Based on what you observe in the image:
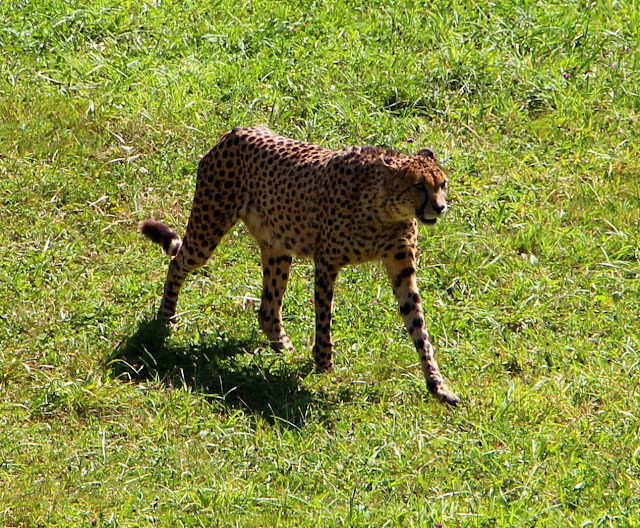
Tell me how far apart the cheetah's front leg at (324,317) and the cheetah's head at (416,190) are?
0.54 m

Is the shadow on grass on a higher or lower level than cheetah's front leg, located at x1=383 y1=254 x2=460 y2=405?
lower

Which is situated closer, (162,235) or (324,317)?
(324,317)

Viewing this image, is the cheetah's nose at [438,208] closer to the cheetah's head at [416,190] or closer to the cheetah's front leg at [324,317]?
the cheetah's head at [416,190]

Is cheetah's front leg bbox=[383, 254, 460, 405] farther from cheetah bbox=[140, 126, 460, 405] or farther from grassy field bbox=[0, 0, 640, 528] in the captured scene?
grassy field bbox=[0, 0, 640, 528]

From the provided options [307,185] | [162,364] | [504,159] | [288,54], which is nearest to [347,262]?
[307,185]

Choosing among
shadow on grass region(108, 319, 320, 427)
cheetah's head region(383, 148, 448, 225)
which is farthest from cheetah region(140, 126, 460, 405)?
shadow on grass region(108, 319, 320, 427)

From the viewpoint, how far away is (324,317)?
24.0 feet

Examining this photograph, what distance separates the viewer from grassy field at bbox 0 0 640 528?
613 cm

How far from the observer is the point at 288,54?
10.6 meters

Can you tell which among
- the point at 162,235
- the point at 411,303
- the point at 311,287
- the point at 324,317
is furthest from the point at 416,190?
the point at 162,235

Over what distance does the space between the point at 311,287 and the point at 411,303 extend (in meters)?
1.30

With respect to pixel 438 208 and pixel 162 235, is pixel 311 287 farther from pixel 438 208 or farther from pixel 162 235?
pixel 438 208

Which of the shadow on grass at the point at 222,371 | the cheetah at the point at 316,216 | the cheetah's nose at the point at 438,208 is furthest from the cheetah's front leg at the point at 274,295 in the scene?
the cheetah's nose at the point at 438,208

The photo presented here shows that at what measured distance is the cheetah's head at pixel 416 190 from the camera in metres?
6.91
